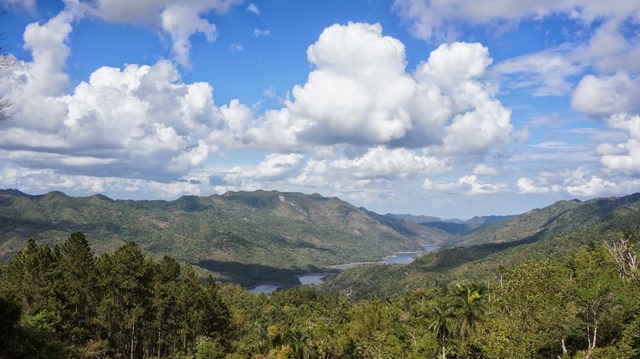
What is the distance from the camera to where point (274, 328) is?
109 m

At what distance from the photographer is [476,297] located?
255 ft

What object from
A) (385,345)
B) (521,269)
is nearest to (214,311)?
(385,345)

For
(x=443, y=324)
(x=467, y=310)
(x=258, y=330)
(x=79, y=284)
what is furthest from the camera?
(x=258, y=330)

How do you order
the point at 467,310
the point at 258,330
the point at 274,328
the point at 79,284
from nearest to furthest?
1. the point at 79,284
2. the point at 467,310
3. the point at 274,328
4. the point at 258,330

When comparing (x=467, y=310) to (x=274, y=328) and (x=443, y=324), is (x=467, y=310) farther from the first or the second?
(x=274, y=328)

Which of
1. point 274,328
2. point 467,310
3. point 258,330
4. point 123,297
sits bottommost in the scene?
point 258,330

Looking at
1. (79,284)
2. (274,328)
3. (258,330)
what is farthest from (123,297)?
(258,330)

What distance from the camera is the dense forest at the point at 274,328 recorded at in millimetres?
47188

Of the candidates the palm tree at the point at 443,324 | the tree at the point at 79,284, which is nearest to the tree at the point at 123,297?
the tree at the point at 79,284

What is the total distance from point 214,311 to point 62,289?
34.0 meters

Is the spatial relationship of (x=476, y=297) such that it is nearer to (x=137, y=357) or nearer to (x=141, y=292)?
(x=141, y=292)

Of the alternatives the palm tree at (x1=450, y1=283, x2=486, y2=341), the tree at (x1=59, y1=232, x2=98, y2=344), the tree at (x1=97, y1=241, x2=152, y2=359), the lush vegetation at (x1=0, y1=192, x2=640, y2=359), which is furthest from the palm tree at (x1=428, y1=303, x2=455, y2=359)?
the tree at (x1=59, y1=232, x2=98, y2=344)

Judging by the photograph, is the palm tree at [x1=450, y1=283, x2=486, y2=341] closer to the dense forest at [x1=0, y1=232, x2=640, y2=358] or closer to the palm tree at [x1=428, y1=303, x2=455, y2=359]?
the dense forest at [x1=0, y1=232, x2=640, y2=358]

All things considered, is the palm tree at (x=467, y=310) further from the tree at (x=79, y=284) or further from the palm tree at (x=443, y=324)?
the tree at (x=79, y=284)
